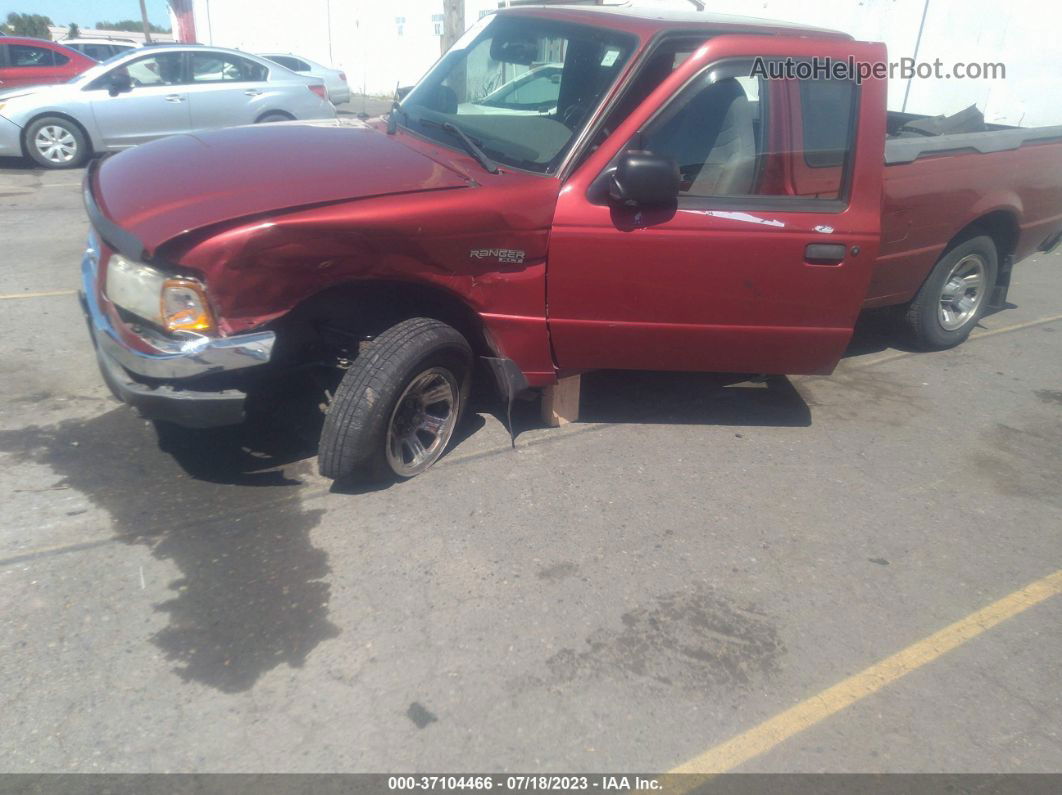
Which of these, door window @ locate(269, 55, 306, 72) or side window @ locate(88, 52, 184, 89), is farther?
door window @ locate(269, 55, 306, 72)

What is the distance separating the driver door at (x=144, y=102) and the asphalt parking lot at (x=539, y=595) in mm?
7134

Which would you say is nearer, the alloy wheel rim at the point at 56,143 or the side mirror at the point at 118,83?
the side mirror at the point at 118,83

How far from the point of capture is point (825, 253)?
13.4 ft

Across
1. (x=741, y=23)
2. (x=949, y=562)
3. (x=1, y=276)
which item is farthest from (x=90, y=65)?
(x=949, y=562)

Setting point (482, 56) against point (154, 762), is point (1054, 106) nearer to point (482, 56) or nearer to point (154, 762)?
point (482, 56)

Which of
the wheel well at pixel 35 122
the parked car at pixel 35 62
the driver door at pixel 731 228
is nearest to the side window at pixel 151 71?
the wheel well at pixel 35 122

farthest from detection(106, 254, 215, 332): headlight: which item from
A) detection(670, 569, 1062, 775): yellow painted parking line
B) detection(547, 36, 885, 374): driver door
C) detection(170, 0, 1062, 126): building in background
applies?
detection(170, 0, 1062, 126): building in background

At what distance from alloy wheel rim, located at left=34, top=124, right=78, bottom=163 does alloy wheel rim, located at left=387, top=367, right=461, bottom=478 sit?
9.34 meters

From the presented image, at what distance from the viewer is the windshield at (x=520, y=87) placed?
3957mm

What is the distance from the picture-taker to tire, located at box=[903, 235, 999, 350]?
5.78 meters

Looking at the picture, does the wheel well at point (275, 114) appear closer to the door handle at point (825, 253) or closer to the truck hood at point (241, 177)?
the truck hood at point (241, 177)

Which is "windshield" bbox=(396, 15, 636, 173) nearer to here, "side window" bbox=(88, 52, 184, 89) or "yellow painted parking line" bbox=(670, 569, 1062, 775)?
"yellow painted parking line" bbox=(670, 569, 1062, 775)

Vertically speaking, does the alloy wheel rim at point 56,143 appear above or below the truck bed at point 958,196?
below

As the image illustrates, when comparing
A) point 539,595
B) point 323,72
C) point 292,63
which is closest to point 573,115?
point 539,595
